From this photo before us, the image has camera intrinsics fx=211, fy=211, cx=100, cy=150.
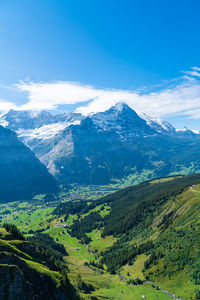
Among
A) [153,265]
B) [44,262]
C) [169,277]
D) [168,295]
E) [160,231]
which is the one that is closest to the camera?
[44,262]

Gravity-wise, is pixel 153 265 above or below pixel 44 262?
below

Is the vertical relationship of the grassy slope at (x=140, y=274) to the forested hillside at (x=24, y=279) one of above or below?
below

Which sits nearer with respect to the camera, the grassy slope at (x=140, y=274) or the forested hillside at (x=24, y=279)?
the forested hillside at (x=24, y=279)

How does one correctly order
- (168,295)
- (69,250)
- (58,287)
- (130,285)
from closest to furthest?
(58,287) → (168,295) → (130,285) → (69,250)

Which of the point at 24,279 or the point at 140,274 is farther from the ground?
the point at 24,279

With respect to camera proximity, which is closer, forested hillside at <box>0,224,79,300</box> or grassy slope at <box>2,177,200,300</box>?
forested hillside at <box>0,224,79,300</box>

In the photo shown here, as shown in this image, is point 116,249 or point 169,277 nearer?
point 169,277

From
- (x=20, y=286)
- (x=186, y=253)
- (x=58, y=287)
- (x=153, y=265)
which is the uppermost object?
(x=20, y=286)

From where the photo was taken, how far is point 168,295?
295 ft

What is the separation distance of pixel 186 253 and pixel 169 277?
1444 cm

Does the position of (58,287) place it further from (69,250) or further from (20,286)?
(69,250)

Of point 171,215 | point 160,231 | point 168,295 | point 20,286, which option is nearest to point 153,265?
point 168,295

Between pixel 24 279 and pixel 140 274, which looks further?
→ pixel 140 274

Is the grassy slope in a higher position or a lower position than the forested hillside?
lower
